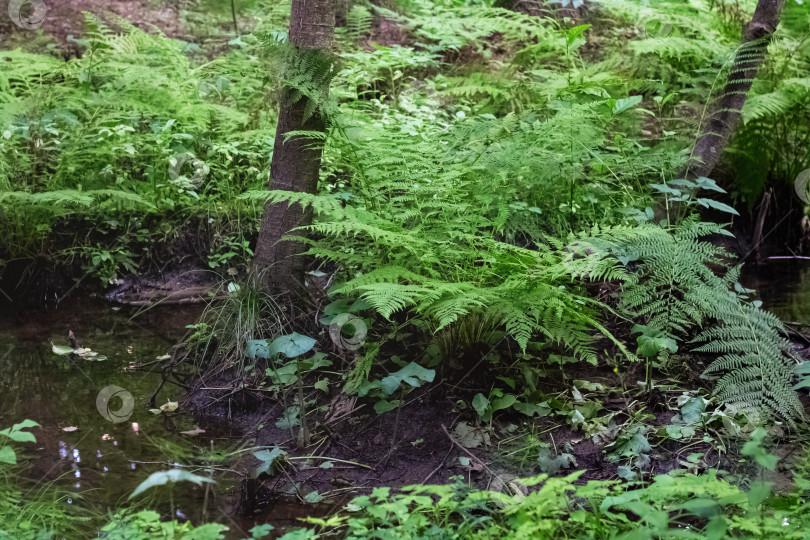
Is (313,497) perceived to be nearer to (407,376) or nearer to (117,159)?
(407,376)

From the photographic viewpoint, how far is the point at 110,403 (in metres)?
3.12

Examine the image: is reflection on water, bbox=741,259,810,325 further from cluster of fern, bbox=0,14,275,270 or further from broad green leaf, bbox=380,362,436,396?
cluster of fern, bbox=0,14,275,270

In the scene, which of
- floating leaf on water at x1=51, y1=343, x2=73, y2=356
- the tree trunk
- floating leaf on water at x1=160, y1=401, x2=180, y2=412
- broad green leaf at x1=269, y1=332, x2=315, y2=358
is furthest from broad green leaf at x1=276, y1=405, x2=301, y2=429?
floating leaf on water at x1=51, y1=343, x2=73, y2=356

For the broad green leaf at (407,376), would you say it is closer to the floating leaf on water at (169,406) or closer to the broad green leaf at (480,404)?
the broad green leaf at (480,404)

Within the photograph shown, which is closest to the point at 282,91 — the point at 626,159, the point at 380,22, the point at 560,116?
the point at 560,116

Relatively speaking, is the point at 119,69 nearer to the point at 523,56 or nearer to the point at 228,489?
the point at 523,56

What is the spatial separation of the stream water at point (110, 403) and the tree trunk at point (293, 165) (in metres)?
0.80

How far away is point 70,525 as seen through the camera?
7.43 ft

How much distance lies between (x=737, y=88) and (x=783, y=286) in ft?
4.46

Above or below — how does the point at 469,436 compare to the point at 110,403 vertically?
above

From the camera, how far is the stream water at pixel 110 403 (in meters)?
2.49

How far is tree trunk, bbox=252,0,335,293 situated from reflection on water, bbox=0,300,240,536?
0.81m

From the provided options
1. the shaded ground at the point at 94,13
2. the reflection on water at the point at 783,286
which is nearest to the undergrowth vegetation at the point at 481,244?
the reflection on water at the point at 783,286

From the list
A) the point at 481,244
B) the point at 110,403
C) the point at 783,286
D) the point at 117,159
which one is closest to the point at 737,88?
the point at 783,286
